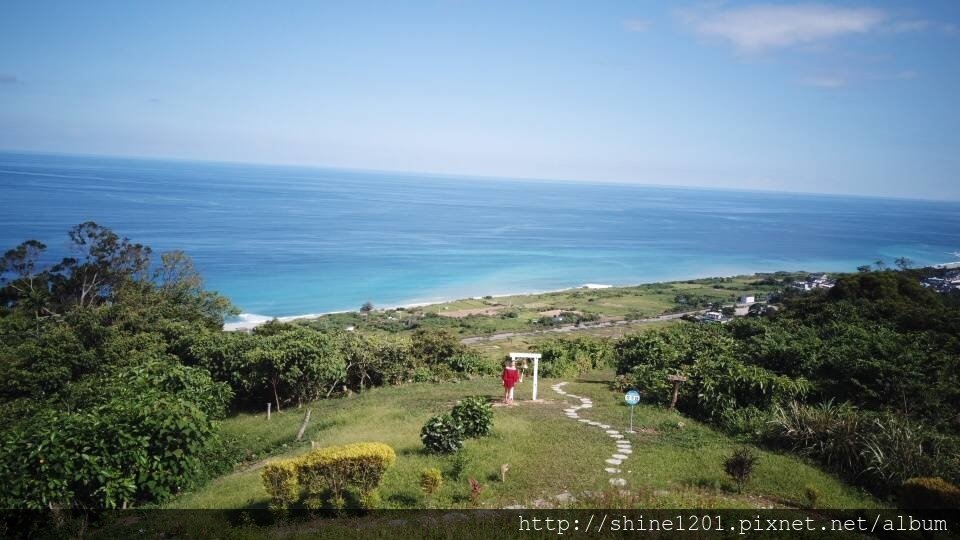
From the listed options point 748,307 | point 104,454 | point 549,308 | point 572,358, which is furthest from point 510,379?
point 748,307

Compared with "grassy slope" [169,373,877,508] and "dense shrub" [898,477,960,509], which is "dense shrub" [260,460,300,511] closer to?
"grassy slope" [169,373,877,508]

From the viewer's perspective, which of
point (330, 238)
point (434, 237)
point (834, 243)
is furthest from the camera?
point (834, 243)

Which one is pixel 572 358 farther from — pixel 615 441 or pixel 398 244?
pixel 398 244

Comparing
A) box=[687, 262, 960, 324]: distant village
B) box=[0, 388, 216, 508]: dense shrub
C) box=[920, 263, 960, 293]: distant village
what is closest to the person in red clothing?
box=[0, 388, 216, 508]: dense shrub

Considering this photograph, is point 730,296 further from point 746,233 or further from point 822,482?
point 746,233

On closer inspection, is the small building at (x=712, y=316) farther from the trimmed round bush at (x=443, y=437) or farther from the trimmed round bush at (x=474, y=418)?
the trimmed round bush at (x=443, y=437)

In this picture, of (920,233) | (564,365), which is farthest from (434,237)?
(920,233)
